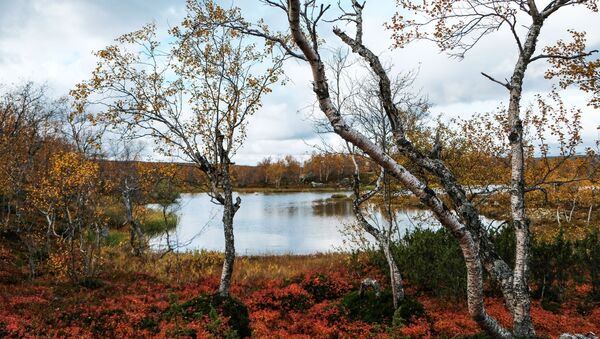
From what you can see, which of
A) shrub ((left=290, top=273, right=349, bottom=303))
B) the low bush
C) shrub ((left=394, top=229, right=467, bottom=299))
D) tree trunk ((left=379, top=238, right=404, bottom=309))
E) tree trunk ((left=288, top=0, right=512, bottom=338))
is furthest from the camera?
shrub ((left=290, top=273, right=349, bottom=303))

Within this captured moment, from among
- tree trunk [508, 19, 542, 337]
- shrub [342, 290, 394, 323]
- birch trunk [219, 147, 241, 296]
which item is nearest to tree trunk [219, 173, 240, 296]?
birch trunk [219, 147, 241, 296]

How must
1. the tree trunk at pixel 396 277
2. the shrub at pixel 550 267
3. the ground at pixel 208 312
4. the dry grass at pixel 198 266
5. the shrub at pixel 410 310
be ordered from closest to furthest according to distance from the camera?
1. the ground at pixel 208 312
2. the shrub at pixel 410 310
3. the tree trunk at pixel 396 277
4. the shrub at pixel 550 267
5. the dry grass at pixel 198 266

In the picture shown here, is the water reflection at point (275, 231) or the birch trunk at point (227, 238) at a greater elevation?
the birch trunk at point (227, 238)

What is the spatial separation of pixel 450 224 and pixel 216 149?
27.8 feet

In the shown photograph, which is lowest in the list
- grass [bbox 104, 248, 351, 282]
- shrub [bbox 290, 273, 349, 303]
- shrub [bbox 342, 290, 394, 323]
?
grass [bbox 104, 248, 351, 282]

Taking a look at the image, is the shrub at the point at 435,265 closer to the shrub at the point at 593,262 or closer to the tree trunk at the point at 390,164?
the shrub at the point at 593,262

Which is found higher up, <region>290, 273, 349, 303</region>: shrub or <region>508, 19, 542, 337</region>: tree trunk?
<region>508, 19, 542, 337</region>: tree trunk

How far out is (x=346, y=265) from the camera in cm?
1717

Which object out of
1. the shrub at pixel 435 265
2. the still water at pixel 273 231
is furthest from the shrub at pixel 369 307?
the still water at pixel 273 231

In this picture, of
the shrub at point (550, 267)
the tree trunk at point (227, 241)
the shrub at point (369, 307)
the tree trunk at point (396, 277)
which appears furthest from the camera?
the shrub at point (550, 267)

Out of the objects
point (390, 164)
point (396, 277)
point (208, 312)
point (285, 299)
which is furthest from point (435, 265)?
point (390, 164)

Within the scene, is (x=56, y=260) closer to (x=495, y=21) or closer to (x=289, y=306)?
(x=289, y=306)

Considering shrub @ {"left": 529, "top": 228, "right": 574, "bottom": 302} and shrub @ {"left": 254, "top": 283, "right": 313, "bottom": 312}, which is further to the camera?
shrub @ {"left": 254, "top": 283, "right": 313, "bottom": 312}

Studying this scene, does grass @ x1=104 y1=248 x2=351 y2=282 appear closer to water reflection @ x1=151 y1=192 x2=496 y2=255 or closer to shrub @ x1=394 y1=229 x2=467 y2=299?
Answer: water reflection @ x1=151 y1=192 x2=496 y2=255
